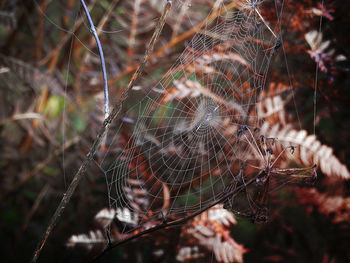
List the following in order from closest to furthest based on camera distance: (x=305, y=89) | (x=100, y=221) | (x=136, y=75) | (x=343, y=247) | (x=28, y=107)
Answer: (x=136, y=75) → (x=100, y=221) → (x=305, y=89) → (x=343, y=247) → (x=28, y=107)

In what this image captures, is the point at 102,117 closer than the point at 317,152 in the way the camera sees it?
No

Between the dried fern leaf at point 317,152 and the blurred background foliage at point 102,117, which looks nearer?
Answer: the dried fern leaf at point 317,152

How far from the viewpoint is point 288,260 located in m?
0.82

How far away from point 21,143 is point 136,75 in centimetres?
81

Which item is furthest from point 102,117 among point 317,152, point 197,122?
point 317,152

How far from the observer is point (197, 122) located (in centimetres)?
64

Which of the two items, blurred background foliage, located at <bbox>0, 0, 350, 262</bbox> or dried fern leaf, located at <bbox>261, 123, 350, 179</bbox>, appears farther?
blurred background foliage, located at <bbox>0, 0, 350, 262</bbox>

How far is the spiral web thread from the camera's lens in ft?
1.70

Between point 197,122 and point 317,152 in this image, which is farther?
point 197,122

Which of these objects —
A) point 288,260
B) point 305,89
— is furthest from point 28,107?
point 288,260

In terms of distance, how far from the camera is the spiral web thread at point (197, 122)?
20.4 inches

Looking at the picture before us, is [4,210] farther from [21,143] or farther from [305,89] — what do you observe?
[305,89]

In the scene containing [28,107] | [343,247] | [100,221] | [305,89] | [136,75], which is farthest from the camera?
[28,107]

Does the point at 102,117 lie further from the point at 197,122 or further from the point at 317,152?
the point at 317,152
